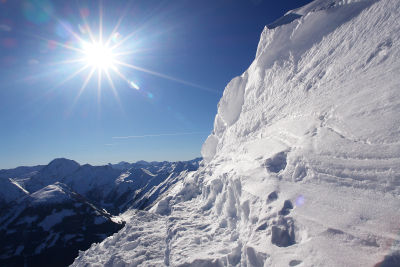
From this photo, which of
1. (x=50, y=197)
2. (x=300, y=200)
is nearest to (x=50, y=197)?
(x=50, y=197)

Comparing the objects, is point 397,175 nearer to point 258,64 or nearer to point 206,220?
point 206,220

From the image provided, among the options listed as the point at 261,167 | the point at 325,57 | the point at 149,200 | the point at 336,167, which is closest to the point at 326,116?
the point at 336,167

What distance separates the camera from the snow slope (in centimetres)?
618

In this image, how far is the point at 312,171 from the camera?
873 centimetres

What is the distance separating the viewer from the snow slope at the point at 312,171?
6184 millimetres

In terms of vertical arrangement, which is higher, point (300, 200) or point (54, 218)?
point (54, 218)

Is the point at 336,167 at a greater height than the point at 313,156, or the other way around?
the point at 313,156

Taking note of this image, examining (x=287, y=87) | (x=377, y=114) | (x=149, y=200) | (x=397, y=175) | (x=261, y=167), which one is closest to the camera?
(x=397, y=175)

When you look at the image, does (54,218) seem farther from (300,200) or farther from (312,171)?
(312,171)

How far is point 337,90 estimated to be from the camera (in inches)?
421

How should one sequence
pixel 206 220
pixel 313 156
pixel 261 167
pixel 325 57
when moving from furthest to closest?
1. pixel 206 220
2. pixel 325 57
3. pixel 261 167
4. pixel 313 156

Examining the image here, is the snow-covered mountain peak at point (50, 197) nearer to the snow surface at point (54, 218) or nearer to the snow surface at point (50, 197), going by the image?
the snow surface at point (50, 197)

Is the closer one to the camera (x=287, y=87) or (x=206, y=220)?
(x=206, y=220)

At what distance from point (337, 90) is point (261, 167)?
528cm
